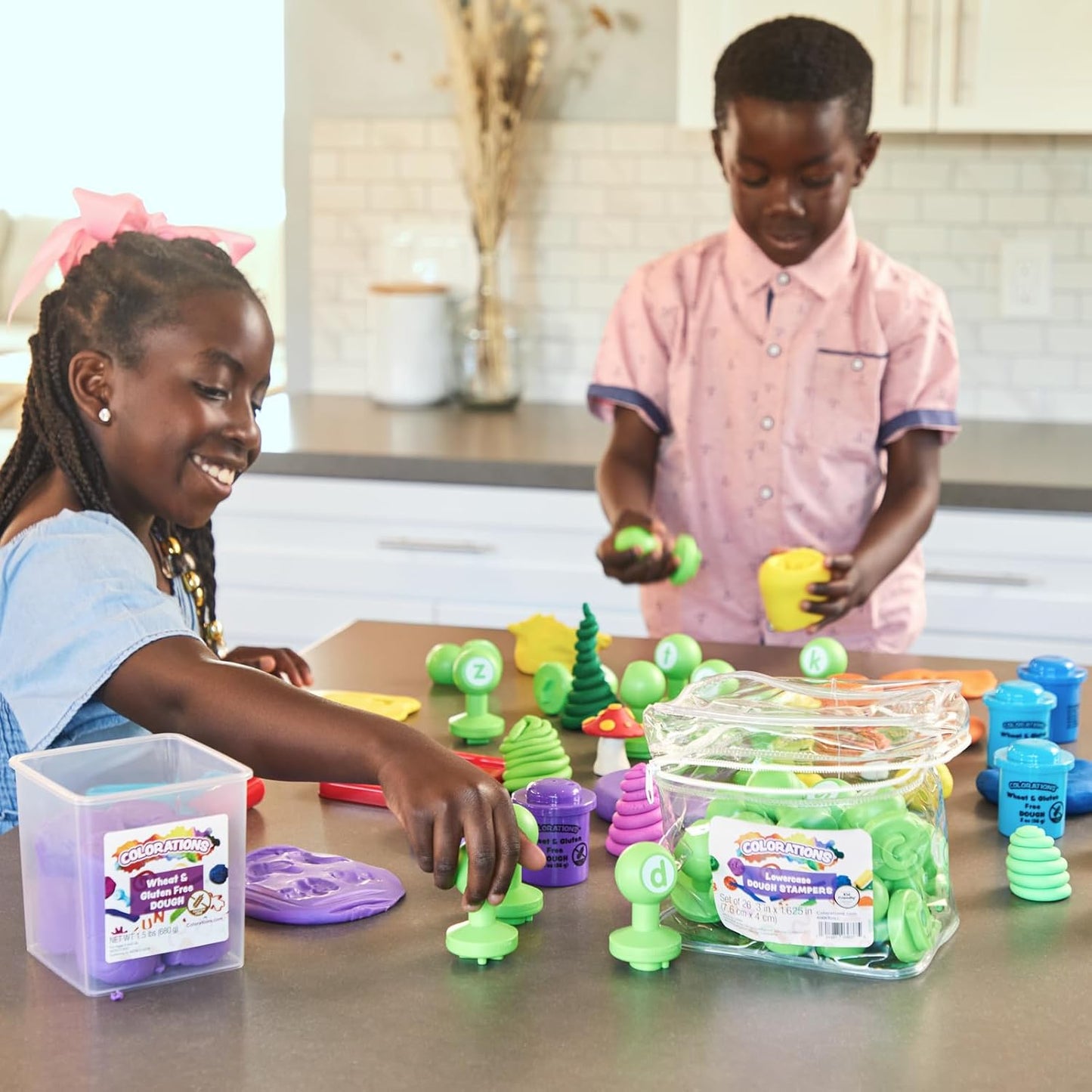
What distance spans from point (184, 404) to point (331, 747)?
35cm

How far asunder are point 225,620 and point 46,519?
1.86 m

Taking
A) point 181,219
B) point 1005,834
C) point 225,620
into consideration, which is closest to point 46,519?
point 1005,834

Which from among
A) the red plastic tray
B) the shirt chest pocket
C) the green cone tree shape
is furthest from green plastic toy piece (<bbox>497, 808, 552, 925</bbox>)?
the shirt chest pocket

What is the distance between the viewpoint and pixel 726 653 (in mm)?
1938

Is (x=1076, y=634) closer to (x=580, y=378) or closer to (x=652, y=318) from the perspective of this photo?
(x=652, y=318)

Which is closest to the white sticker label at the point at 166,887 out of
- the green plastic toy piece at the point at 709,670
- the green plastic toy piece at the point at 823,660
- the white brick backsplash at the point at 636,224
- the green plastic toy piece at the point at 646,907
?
the green plastic toy piece at the point at 646,907

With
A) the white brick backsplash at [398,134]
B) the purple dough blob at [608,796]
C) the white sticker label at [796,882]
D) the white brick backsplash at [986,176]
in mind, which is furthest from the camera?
the white brick backsplash at [398,134]

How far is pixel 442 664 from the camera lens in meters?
1.78

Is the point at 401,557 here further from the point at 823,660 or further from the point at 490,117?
the point at 823,660

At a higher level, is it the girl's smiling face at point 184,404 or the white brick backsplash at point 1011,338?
the girl's smiling face at point 184,404

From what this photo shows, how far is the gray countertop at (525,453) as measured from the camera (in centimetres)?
289

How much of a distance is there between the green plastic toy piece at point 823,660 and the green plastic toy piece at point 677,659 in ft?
0.37

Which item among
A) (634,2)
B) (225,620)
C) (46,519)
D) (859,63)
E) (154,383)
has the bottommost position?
(225,620)

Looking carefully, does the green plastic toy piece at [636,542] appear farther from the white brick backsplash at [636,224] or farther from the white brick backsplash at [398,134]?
the white brick backsplash at [398,134]
